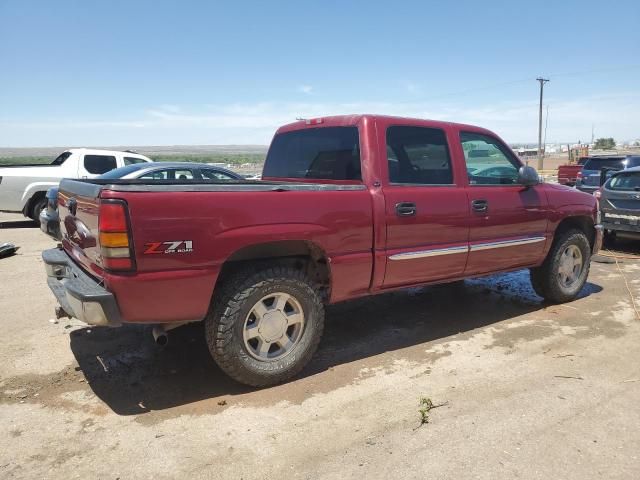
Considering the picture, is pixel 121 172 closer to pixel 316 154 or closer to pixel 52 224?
pixel 52 224

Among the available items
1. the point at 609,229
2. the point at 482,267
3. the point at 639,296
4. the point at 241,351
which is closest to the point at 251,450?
the point at 241,351

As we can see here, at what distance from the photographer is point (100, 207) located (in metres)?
2.88

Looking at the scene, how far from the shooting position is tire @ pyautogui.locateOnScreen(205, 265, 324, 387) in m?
3.32

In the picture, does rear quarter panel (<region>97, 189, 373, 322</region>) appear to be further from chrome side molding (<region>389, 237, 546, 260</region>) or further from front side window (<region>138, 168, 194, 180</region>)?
front side window (<region>138, 168, 194, 180</region>)

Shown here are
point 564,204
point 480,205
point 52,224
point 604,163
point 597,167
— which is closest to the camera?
point 52,224

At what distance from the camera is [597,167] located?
14.7 metres

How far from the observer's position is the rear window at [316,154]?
417 cm

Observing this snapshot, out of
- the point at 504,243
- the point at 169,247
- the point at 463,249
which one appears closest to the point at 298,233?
the point at 169,247

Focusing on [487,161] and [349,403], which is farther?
[487,161]

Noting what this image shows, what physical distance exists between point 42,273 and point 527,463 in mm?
6400

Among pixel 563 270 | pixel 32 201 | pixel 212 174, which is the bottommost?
pixel 563 270

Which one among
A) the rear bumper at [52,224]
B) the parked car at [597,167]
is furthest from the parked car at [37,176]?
the parked car at [597,167]

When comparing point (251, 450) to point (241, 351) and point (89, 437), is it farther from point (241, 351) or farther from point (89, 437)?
point (89, 437)

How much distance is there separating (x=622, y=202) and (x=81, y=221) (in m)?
8.78
